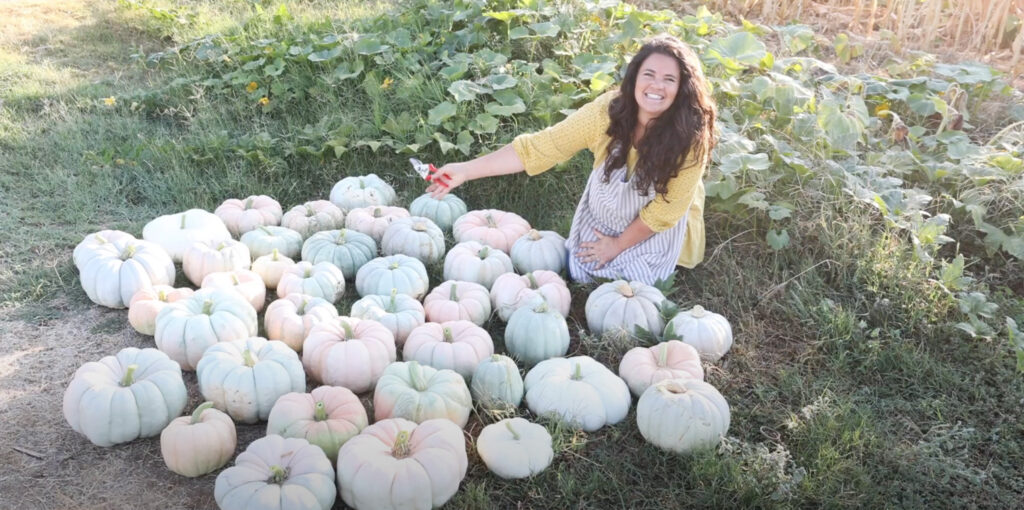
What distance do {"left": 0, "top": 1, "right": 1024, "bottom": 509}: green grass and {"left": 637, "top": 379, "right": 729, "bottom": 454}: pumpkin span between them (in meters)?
0.06

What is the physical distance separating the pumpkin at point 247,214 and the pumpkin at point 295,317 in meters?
0.95

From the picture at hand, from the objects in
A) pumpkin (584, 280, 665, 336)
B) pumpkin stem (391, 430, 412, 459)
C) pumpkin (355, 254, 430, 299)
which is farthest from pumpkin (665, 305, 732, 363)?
pumpkin stem (391, 430, 412, 459)

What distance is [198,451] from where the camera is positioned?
266cm

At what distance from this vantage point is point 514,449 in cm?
271

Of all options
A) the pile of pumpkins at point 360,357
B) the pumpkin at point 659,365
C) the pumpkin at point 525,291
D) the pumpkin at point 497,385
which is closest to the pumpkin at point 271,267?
the pile of pumpkins at point 360,357

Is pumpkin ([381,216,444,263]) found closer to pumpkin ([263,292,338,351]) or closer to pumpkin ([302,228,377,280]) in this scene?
pumpkin ([302,228,377,280])

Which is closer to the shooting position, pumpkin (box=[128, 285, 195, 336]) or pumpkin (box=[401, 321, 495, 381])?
pumpkin (box=[401, 321, 495, 381])

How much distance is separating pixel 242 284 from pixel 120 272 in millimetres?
552

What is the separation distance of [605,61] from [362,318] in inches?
101

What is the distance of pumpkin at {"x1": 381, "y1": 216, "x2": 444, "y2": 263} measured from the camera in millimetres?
4047

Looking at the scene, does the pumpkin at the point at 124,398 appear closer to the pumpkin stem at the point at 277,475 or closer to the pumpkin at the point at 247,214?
the pumpkin stem at the point at 277,475

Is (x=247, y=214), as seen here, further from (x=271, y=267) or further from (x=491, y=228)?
(x=491, y=228)

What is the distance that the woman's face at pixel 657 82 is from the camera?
3.44 m

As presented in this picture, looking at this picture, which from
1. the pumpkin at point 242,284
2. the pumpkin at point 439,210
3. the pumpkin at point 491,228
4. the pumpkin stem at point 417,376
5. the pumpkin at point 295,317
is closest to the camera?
the pumpkin stem at point 417,376
